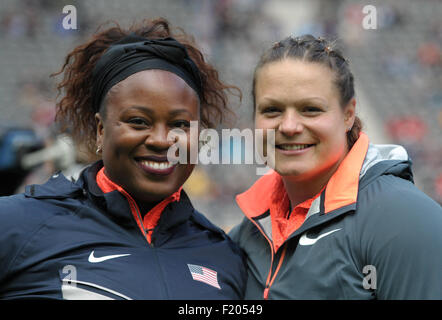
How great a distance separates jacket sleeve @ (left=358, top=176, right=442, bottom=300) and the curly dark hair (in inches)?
40.9

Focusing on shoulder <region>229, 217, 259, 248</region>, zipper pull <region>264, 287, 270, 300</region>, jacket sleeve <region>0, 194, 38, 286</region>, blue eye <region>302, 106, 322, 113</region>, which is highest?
blue eye <region>302, 106, 322, 113</region>

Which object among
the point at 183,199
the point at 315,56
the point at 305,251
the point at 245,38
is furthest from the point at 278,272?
the point at 245,38

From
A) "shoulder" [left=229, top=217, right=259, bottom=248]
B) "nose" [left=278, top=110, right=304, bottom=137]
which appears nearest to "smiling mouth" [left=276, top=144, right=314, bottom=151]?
"nose" [left=278, top=110, right=304, bottom=137]

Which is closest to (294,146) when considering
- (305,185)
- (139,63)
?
Answer: (305,185)

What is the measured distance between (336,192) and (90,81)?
1.19 m

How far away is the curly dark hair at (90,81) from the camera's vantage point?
2662mm

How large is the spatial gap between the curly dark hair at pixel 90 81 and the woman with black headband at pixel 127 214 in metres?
0.11

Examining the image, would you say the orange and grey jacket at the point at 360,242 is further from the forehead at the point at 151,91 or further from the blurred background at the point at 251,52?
the blurred background at the point at 251,52

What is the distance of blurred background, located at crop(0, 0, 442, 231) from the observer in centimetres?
1115

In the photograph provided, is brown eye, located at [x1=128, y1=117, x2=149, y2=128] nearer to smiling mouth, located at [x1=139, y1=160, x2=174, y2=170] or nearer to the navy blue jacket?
smiling mouth, located at [x1=139, y1=160, x2=174, y2=170]

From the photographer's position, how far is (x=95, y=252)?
7.32ft

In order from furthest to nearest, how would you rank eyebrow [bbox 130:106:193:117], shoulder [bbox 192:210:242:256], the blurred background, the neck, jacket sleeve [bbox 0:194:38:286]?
the blurred background < shoulder [bbox 192:210:242:256] < the neck < eyebrow [bbox 130:106:193:117] < jacket sleeve [bbox 0:194:38:286]

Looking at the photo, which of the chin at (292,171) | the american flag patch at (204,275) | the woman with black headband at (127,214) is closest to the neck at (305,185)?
the chin at (292,171)

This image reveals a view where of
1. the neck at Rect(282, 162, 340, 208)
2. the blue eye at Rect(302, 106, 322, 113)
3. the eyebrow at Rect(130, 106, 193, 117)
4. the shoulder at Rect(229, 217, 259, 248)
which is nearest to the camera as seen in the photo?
the eyebrow at Rect(130, 106, 193, 117)
